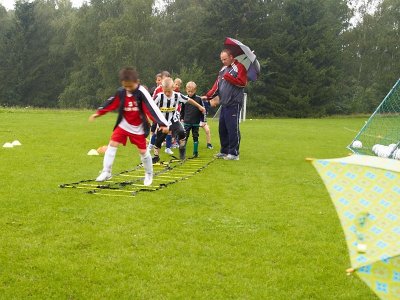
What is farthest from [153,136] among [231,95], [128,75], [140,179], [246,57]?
[128,75]

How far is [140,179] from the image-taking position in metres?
8.30

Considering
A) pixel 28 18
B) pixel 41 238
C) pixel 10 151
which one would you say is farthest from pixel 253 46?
pixel 41 238

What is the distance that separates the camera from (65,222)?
5438 mm

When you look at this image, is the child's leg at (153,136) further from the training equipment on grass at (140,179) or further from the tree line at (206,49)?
the tree line at (206,49)

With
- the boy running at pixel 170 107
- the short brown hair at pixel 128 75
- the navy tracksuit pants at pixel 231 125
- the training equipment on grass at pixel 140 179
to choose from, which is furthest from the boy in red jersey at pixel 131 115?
the navy tracksuit pants at pixel 231 125

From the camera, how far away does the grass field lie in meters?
3.86

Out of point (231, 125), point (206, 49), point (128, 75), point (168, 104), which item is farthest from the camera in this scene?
point (206, 49)

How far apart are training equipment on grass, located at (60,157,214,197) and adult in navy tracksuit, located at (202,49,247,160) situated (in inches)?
28.8

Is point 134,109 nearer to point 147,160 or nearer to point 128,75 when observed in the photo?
point 128,75

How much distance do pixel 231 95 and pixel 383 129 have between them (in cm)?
776

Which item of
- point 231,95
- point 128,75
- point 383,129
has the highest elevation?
point 128,75

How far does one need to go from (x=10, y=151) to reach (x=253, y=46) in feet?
112

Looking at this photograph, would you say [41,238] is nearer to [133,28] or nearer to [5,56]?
[133,28]

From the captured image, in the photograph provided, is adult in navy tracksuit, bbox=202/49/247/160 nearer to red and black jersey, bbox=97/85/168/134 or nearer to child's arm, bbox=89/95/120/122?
red and black jersey, bbox=97/85/168/134
